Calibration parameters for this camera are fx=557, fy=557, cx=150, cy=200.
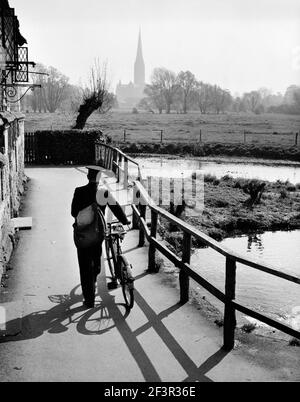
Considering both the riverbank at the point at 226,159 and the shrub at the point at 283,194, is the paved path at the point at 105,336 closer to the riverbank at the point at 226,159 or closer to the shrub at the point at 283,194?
the shrub at the point at 283,194

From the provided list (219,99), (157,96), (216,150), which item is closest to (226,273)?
(216,150)

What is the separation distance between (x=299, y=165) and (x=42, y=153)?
19116 millimetres

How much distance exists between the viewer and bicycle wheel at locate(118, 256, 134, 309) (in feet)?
22.9

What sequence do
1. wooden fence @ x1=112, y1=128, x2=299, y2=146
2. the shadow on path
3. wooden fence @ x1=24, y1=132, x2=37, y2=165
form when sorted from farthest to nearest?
wooden fence @ x1=112, y1=128, x2=299, y2=146, wooden fence @ x1=24, y1=132, x2=37, y2=165, the shadow on path

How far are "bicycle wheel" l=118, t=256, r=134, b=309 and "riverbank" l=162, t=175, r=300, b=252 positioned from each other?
19.3ft

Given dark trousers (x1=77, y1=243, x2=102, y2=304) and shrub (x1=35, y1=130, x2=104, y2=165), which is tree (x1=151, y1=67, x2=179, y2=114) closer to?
shrub (x1=35, y1=130, x2=104, y2=165)

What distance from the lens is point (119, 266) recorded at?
7652 millimetres

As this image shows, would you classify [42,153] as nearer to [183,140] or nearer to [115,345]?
[115,345]

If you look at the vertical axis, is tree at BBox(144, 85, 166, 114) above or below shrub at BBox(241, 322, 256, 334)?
above

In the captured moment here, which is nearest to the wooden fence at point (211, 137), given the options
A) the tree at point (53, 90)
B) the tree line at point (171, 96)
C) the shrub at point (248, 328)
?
the shrub at point (248, 328)

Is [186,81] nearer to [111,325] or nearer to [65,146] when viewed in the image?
[65,146]

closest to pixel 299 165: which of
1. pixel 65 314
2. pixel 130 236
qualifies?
pixel 130 236

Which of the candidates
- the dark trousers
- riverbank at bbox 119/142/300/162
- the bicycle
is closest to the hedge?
riverbank at bbox 119/142/300/162
